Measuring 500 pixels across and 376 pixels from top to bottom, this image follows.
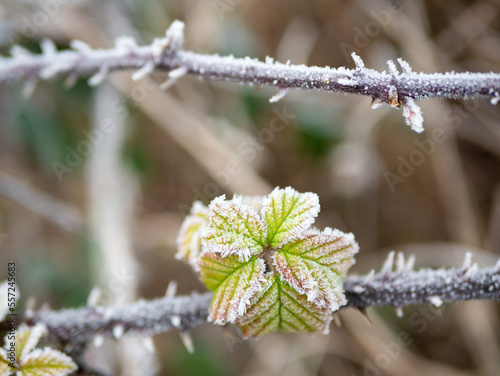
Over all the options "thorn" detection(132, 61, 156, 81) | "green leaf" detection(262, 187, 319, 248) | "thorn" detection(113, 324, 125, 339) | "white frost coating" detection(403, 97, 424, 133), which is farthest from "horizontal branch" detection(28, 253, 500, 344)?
"thorn" detection(132, 61, 156, 81)

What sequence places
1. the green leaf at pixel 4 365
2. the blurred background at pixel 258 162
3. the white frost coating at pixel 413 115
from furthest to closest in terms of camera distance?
the blurred background at pixel 258 162, the green leaf at pixel 4 365, the white frost coating at pixel 413 115

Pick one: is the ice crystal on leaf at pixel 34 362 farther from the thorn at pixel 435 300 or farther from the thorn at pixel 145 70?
the thorn at pixel 435 300

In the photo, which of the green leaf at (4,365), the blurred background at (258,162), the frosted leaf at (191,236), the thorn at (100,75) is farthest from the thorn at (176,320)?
the blurred background at (258,162)

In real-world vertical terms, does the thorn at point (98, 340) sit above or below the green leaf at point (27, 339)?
above

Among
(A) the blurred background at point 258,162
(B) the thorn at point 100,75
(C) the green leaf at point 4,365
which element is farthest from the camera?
(A) the blurred background at point 258,162

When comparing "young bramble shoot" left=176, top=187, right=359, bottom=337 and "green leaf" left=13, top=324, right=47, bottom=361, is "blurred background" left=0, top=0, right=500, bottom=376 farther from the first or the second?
"young bramble shoot" left=176, top=187, right=359, bottom=337

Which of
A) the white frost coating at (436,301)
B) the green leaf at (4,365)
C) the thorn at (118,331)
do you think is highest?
the white frost coating at (436,301)

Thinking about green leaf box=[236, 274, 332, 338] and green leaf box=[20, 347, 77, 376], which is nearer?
green leaf box=[236, 274, 332, 338]

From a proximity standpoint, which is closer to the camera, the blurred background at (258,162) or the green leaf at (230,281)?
the green leaf at (230,281)
